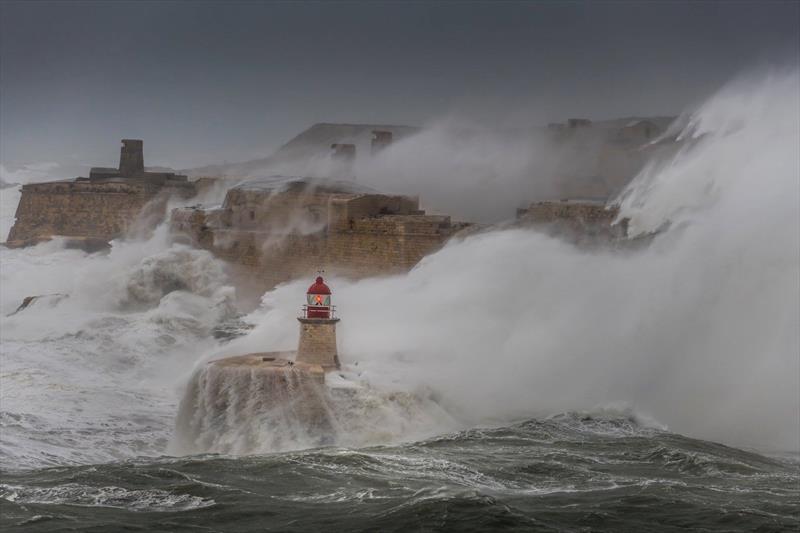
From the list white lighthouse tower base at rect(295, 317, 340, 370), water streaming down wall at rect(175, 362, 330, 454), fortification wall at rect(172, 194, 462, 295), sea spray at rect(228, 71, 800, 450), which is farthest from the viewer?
fortification wall at rect(172, 194, 462, 295)

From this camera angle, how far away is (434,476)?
13109 millimetres

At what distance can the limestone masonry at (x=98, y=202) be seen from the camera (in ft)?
100

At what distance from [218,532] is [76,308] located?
1505 cm

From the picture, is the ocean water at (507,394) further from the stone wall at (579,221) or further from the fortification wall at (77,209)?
the fortification wall at (77,209)

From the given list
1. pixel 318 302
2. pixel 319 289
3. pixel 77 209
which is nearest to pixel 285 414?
pixel 318 302

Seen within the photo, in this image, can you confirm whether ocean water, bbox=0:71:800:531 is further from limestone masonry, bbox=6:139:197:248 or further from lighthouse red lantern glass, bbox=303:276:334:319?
limestone masonry, bbox=6:139:197:248

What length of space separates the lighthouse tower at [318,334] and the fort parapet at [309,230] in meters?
6.55

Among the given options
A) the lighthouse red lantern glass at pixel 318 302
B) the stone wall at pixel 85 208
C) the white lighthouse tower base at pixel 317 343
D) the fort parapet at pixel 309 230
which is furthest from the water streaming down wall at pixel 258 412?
the stone wall at pixel 85 208

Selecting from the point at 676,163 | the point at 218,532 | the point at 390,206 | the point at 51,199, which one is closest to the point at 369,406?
the point at 218,532

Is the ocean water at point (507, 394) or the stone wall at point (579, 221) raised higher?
the stone wall at point (579, 221)

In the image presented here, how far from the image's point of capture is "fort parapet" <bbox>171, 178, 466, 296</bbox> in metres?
22.6

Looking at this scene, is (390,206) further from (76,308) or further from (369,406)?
(369,406)

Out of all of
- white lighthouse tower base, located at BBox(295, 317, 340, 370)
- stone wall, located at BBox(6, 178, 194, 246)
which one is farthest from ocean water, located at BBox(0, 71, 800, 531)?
stone wall, located at BBox(6, 178, 194, 246)

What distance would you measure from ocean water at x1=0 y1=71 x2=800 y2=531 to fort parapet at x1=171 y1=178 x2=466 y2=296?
26.9 inches
